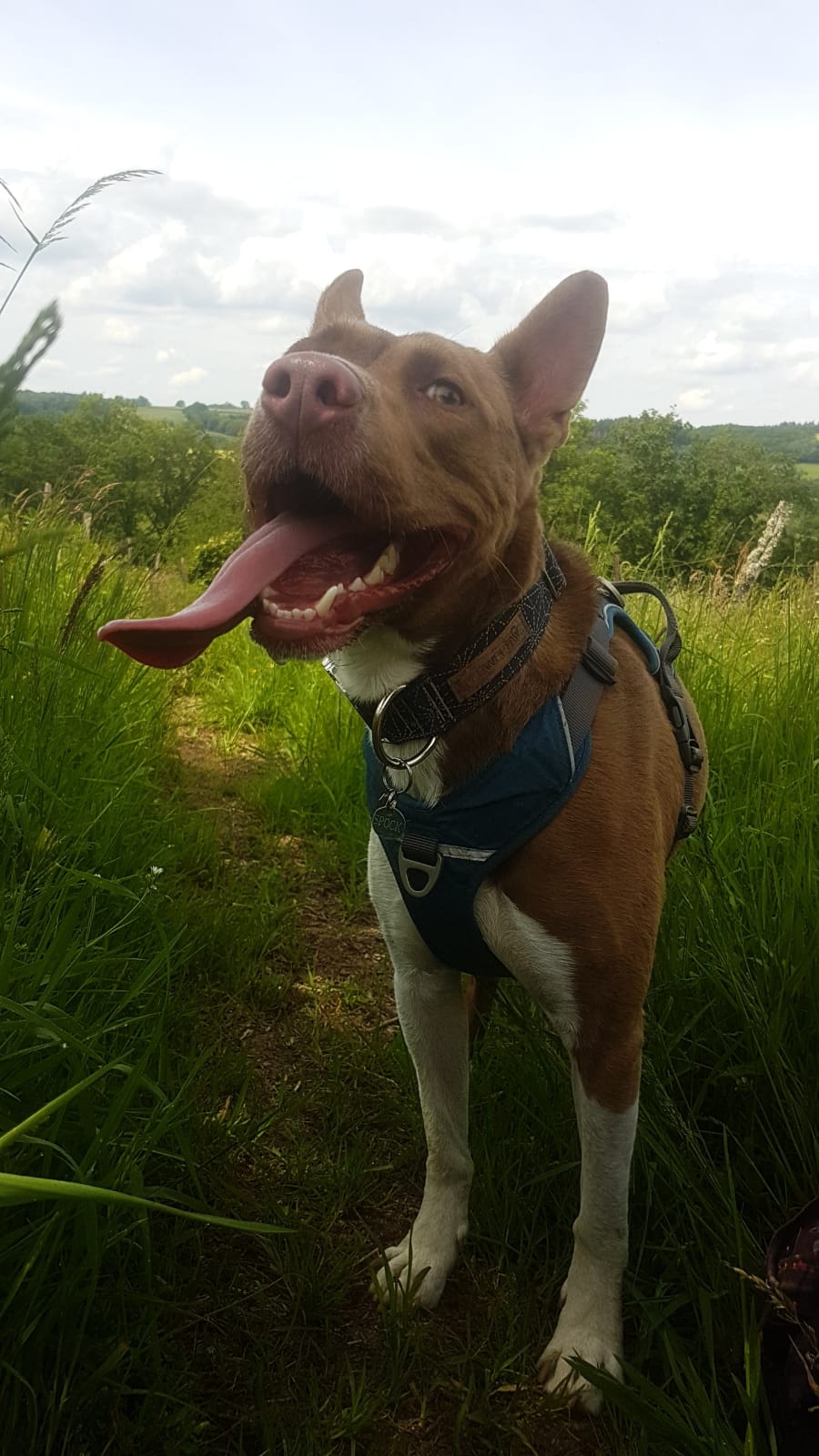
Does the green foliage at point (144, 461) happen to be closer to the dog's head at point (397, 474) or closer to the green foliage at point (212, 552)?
the green foliage at point (212, 552)

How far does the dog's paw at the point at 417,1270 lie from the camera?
2.06 m

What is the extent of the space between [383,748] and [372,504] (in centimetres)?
54

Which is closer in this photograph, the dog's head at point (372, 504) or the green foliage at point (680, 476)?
the dog's head at point (372, 504)

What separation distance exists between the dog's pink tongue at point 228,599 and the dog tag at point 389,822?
57 centimetres

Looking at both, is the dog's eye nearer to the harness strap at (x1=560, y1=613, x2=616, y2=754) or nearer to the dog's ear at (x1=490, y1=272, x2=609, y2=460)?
the dog's ear at (x1=490, y1=272, x2=609, y2=460)

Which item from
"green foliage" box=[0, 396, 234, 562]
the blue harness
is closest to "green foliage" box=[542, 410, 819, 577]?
"green foliage" box=[0, 396, 234, 562]

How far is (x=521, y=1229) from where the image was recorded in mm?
2242

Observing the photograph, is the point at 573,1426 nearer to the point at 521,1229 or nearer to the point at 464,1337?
the point at 464,1337

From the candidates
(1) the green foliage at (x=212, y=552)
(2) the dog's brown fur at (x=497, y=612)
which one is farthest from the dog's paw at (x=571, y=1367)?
Result: (1) the green foliage at (x=212, y=552)

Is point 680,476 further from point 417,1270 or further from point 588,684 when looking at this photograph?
point 417,1270

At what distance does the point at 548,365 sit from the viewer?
2.21m

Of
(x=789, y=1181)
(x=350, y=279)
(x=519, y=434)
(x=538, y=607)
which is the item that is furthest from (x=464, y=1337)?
(x=350, y=279)

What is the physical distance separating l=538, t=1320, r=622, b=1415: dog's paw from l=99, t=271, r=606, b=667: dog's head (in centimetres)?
148

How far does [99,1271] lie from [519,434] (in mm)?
1960
